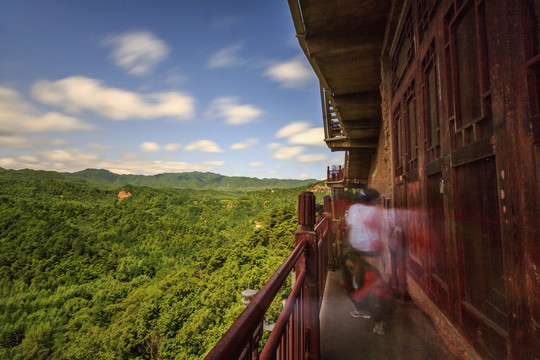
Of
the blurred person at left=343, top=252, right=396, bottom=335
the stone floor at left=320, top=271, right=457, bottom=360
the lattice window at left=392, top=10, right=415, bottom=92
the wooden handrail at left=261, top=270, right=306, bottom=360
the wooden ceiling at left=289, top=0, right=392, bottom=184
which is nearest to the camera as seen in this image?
the wooden handrail at left=261, top=270, right=306, bottom=360

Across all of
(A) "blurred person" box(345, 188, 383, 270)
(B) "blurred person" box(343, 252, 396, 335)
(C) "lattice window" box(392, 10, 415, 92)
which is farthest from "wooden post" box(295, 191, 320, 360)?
(C) "lattice window" box(392, 10, 415, 92)

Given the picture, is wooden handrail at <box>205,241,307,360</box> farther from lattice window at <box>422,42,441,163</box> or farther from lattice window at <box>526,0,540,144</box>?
lattice window at <box>422,42,441,163</box>

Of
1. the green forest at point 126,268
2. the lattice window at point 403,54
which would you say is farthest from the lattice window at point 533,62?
the green forest at point 126,268

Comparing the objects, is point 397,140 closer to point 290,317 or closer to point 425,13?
point 425,13

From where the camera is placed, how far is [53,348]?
42000 millimetres

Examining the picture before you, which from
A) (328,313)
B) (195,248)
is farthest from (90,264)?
(328,313)

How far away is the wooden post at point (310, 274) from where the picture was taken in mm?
2508

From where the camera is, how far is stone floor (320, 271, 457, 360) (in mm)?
2996

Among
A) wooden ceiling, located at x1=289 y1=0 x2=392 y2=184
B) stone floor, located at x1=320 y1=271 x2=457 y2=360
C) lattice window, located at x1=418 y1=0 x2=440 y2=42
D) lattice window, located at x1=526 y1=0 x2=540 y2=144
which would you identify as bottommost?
stone floor, located at x1=320 y1=271 x2=457 y2=360

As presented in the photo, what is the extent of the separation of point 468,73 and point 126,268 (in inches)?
3223

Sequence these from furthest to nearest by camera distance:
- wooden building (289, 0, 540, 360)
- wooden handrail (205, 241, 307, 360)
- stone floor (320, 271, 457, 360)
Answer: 1. stone floor (320, 271, 457, 360)
2. wooden building (289, 0, 540, 360)
3. wooden handrail (205, 241, 307, 360)

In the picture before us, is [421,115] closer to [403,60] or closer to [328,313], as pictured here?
[403,60]

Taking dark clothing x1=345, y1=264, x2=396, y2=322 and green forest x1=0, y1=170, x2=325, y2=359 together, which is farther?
green forest x1=0, y1=170, x2=325, y2=359

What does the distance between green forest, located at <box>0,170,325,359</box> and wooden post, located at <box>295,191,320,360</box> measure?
1538cm
